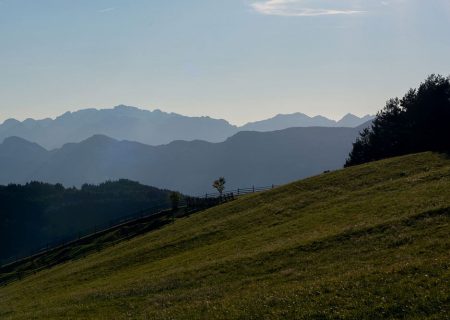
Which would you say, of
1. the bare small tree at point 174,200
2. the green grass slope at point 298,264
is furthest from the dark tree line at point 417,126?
the bare small tree at point 174,200

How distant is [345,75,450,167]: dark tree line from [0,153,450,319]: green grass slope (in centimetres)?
2136

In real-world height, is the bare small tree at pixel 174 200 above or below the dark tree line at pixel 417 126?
below

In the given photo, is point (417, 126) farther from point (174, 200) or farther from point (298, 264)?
point (298, 264)

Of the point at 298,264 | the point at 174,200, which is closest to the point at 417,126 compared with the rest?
the point at 174,200

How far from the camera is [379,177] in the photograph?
192ft

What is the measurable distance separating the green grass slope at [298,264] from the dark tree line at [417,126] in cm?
2136

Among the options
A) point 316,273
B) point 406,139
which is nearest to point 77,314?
point 316,273

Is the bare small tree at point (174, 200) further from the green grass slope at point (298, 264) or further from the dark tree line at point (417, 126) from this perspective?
the dark tree line at point (417, 126)

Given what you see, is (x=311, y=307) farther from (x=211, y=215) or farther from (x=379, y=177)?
(x=211, y=215)

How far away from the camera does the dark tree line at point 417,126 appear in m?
83.6

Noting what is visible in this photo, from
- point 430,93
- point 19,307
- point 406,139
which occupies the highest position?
point 430,93

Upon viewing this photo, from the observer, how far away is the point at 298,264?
32.1m

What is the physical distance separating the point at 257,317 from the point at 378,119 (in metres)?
94.8

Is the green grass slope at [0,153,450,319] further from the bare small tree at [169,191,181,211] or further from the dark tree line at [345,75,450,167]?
the bare small tree at [169,191,181,211]
